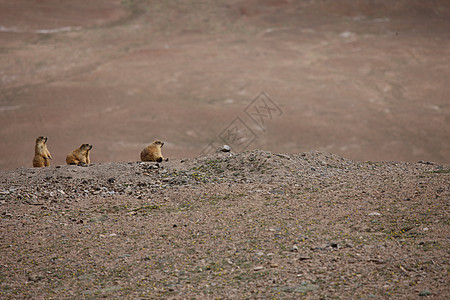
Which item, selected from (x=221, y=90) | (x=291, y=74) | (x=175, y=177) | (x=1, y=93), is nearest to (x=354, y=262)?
(x=175, y=177)

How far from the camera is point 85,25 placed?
A: 73.3 ft

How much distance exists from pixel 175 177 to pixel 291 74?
1096cm

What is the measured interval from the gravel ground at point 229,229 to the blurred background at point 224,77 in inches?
198

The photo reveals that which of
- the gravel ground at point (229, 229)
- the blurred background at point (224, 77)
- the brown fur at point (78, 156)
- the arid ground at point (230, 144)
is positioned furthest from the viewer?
the blurred background at point (224, 77)

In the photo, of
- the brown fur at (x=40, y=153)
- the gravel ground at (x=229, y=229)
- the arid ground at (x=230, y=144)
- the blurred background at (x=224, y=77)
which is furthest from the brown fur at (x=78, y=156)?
the blurred background at (x=224, y=77)

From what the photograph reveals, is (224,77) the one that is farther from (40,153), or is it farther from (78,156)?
(40,153)

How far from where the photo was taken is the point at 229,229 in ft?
18.1

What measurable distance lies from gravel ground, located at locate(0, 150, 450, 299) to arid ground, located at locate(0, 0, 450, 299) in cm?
3

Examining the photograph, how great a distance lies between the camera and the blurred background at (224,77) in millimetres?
13336

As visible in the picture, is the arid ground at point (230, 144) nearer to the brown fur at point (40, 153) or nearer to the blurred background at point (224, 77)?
the blurred background at point (224, 77)

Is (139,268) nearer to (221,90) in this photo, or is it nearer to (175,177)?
(175,177)

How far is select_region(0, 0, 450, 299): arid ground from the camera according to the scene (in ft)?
15.1

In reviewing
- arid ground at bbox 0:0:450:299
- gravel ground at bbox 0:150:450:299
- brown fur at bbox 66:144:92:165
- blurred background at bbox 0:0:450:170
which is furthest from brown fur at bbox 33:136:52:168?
blurred background at bbox 0:0:450:170

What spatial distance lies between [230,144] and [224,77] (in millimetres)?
4306
